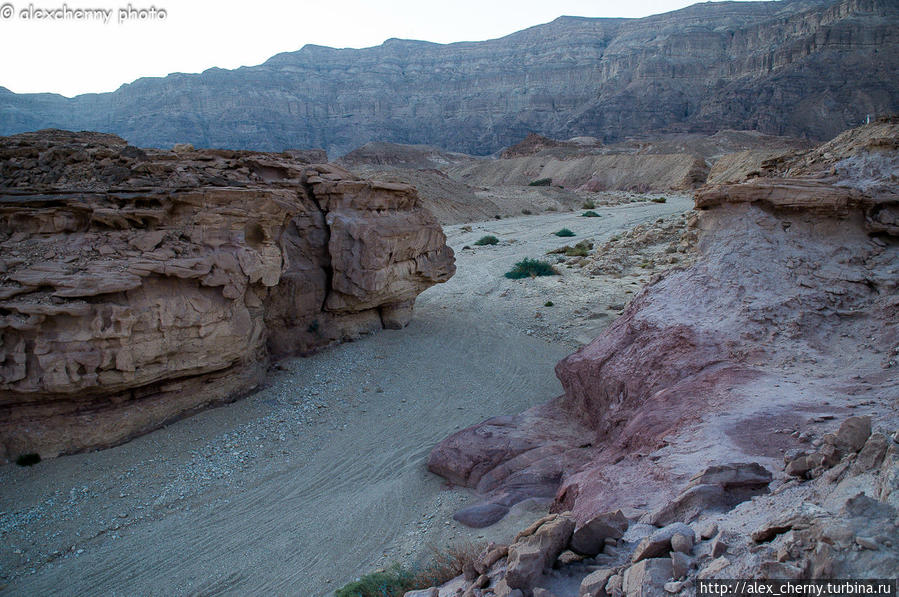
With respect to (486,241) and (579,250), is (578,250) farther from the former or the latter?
(486,241)

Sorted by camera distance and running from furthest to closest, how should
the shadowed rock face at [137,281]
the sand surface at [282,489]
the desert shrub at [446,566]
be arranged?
the shadowed rock face at [137,281], the sand surface at [282,489], the desert shrub at [446,566]

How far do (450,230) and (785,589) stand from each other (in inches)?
1165

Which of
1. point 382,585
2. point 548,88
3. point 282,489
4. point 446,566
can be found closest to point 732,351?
point 446,566

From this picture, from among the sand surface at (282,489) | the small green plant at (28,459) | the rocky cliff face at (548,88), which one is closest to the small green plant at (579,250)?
the sand surface at (282,489)

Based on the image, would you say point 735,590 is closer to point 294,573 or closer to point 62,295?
point 294,573

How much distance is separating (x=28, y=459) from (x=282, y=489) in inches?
124

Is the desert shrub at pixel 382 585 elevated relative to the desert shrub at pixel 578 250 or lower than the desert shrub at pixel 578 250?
lower

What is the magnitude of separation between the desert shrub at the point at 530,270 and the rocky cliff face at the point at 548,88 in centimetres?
7516

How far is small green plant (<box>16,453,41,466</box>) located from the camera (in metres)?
6.80

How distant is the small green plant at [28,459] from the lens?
6797 mm

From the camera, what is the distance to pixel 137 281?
7.17 metres

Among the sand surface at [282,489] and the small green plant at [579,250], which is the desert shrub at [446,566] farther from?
the small green plant at [579,250]

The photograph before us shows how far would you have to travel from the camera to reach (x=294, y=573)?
5.50m

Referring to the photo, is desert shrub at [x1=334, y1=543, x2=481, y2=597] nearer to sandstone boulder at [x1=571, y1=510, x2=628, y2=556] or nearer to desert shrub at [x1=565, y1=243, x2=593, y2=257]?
sandstone boulder at [x1=571, y1=510, x2=628, y2=556]
